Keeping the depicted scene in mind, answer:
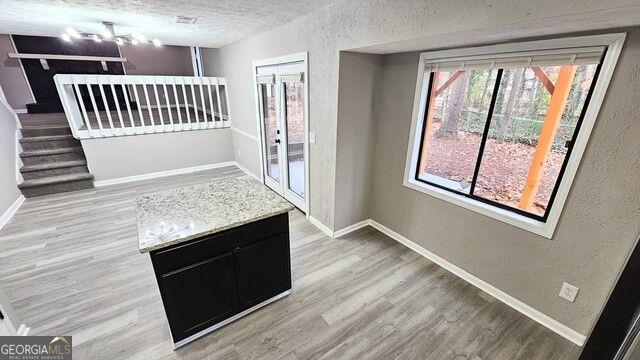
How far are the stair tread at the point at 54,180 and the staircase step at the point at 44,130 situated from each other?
3.19 feet

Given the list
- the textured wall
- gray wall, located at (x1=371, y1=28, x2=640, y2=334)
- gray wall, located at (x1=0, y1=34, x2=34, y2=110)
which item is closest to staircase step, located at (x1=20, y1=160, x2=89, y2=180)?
the textured wall

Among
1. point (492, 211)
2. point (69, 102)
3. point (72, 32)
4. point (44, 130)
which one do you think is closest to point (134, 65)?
point (44, 130)

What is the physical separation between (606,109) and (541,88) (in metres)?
0.78

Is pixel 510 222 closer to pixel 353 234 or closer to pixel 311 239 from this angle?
pixel 353 234

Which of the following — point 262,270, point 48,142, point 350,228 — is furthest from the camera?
point 48,142

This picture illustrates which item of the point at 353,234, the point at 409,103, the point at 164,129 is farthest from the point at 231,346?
the point at 164,129

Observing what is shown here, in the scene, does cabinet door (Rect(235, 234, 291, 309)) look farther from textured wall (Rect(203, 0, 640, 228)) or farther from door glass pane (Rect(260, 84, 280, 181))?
door glass pane (Rect(260, 84, 280, 181))

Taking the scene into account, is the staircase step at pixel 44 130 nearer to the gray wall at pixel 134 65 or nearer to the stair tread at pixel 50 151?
the stair tread at pixel 50 151

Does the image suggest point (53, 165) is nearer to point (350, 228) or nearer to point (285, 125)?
point (285, 125)

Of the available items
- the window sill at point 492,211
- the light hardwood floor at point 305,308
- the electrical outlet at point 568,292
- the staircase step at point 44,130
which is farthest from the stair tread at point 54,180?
the electrical outlet at point 568,292

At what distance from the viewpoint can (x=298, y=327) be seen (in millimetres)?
1882

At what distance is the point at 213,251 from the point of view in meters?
1.64

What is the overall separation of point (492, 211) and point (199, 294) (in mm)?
2285

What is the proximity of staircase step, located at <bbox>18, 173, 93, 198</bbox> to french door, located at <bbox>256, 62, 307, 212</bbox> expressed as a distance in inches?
119
